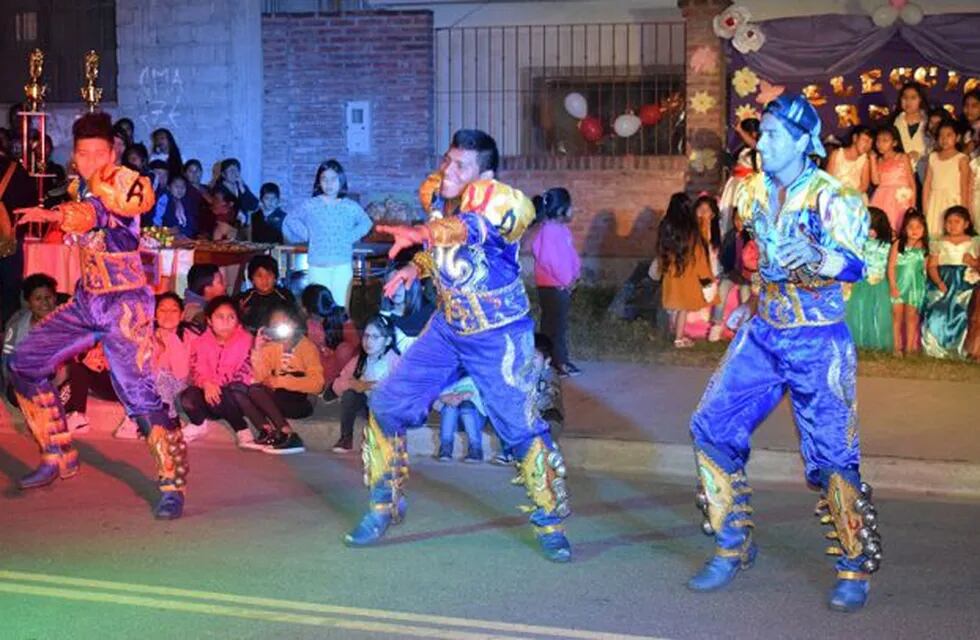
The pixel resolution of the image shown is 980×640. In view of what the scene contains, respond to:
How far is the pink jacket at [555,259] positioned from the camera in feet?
39.9

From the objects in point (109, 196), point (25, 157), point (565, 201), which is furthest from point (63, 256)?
point (109, 196)

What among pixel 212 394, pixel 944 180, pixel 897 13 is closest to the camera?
pixel 212 394

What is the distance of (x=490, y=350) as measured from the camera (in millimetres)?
7180

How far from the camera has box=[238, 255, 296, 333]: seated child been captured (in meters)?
10.9

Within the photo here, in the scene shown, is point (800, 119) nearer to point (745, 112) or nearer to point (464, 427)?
point (464, 427)

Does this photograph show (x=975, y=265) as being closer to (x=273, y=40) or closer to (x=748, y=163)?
(x=748, y=163)

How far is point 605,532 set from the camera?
25.7ft

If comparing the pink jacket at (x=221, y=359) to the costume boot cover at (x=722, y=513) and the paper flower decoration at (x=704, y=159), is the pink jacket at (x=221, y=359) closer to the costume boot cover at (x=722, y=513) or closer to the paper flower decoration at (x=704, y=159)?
the costume boot cover at (x=722, y=513)

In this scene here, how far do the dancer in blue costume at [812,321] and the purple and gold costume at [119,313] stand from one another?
3.12 m

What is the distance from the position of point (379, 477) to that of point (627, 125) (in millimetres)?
10191

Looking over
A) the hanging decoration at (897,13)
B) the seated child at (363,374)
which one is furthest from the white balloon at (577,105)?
the seated child at (363,374)

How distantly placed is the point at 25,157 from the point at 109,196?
6697 millimetres

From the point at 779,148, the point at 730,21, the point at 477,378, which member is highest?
the point at 730,21

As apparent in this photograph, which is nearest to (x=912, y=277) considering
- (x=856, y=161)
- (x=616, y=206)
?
(x=856, y=161)
